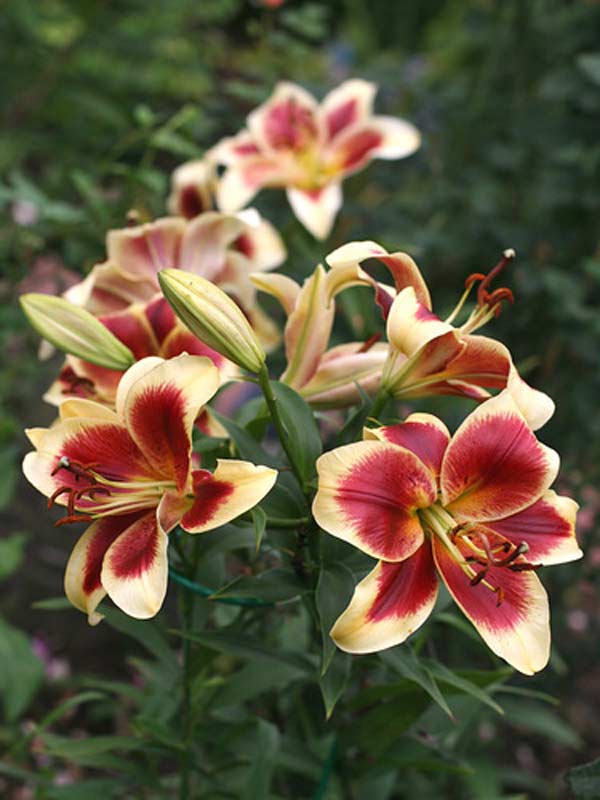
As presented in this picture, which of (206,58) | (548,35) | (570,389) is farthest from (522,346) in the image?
(206,58)

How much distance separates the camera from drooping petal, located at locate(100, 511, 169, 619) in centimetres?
59

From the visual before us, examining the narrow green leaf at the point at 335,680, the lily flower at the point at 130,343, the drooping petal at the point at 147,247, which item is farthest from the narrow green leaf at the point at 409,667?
the drooping petal at the point at 147,247

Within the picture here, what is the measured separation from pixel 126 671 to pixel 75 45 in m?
1.33

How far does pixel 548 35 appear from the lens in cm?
184

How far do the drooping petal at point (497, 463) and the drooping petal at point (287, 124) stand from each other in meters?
0.77

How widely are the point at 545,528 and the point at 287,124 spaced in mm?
837

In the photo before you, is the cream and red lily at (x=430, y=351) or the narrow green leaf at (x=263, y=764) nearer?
the cream and red lily at (x=430, y=351)

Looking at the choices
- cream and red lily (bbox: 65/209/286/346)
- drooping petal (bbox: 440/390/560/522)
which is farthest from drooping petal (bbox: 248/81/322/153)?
drooping petal (bbox: 440/390/560/522)

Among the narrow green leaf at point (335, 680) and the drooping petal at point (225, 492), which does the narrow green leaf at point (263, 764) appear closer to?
the narrow green leaf at point (335, 680)

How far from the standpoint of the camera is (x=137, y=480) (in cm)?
66

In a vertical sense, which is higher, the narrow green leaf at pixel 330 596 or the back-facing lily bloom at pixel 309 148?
the narrow green leaf at pixel 330 596

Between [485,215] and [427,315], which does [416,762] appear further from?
[485,215]

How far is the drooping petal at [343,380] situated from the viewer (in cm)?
72

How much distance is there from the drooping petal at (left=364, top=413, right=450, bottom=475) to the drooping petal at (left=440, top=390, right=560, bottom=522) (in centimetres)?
1
